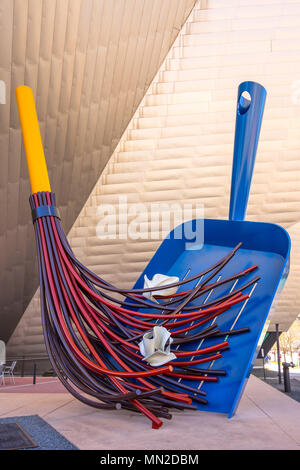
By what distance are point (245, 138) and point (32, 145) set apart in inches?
67.9

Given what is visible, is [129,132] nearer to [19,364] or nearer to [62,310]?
[62,310]

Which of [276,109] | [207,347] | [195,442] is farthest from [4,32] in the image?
[276,109]

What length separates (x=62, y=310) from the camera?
2807 millimetres

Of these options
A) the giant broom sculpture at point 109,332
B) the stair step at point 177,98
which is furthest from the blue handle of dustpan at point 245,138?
the stair step at point 177,98

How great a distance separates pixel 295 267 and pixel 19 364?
513 cm

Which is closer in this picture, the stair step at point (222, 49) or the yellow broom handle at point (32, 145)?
the yellow broom handle at point (32, 145)

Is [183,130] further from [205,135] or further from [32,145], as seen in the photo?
[32,145]

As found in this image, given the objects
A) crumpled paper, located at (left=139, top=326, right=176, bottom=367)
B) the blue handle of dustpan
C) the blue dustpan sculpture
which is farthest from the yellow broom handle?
the blue handle of dustpan

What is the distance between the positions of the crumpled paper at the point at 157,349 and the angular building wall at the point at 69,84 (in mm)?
2668

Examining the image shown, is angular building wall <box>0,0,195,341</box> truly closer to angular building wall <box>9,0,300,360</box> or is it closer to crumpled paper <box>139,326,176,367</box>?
angular building wall <box>9,0,300,360</box>

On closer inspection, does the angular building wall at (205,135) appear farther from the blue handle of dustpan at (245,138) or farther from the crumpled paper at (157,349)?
the crumpled paper at (157,349)

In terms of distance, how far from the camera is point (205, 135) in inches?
237

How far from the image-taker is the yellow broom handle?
130 inches

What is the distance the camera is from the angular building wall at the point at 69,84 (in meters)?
3.87
